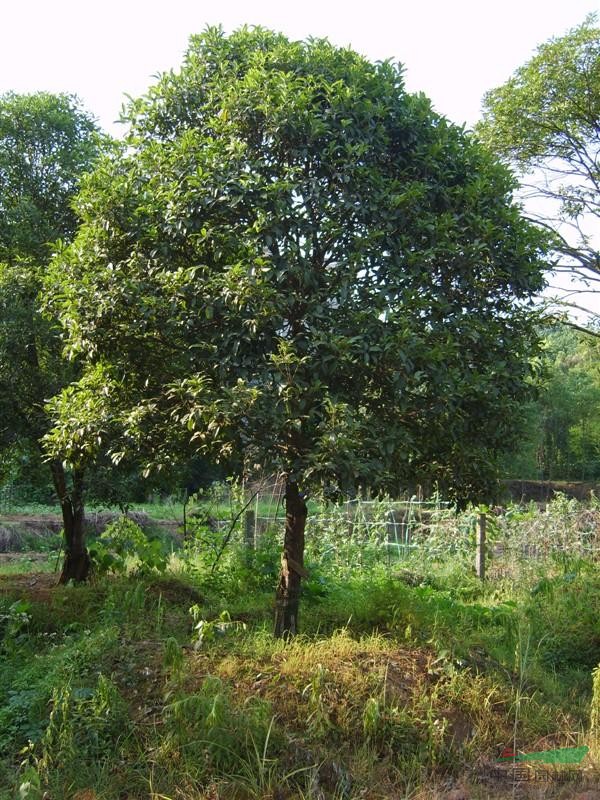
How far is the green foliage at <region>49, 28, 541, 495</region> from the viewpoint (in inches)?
187

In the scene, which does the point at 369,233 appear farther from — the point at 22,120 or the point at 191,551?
the point at 191,551

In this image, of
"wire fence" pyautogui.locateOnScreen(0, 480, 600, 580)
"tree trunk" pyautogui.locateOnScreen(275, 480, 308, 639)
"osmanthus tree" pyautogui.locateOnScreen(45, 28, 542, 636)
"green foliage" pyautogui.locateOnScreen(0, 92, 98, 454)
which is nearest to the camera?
"osmanthus tree" pyautogui.locateOnScreen(45, 28, 542, 636)

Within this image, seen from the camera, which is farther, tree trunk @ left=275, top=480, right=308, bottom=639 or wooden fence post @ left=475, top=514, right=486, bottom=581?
wooden fence post @ left=475, top=514, right=486, bottom=581

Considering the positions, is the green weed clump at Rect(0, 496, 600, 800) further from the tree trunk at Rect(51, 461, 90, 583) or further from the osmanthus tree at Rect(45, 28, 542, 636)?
the osmanthus tree at Rect(45, 28, 542, 636)

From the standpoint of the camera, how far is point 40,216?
7.68 metres

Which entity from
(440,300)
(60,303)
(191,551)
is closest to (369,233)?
(440,300)

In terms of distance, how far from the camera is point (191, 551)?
9.40 m

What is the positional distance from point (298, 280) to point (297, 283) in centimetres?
11

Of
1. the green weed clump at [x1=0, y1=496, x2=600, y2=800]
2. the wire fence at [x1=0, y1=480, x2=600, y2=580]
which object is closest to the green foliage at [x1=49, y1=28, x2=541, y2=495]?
the green weed clump at [x1=0, y1=496, x2=600, y2=800]

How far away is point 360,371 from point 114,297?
1.81 metres

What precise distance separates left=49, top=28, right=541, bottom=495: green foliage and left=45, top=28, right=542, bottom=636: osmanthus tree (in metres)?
0.02

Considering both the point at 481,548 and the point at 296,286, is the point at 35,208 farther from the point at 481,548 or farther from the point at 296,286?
the point at 481,548

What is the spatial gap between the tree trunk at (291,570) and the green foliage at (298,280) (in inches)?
38.4

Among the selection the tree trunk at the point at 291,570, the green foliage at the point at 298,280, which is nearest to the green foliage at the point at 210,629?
the tree trunk at the point at 291,570
